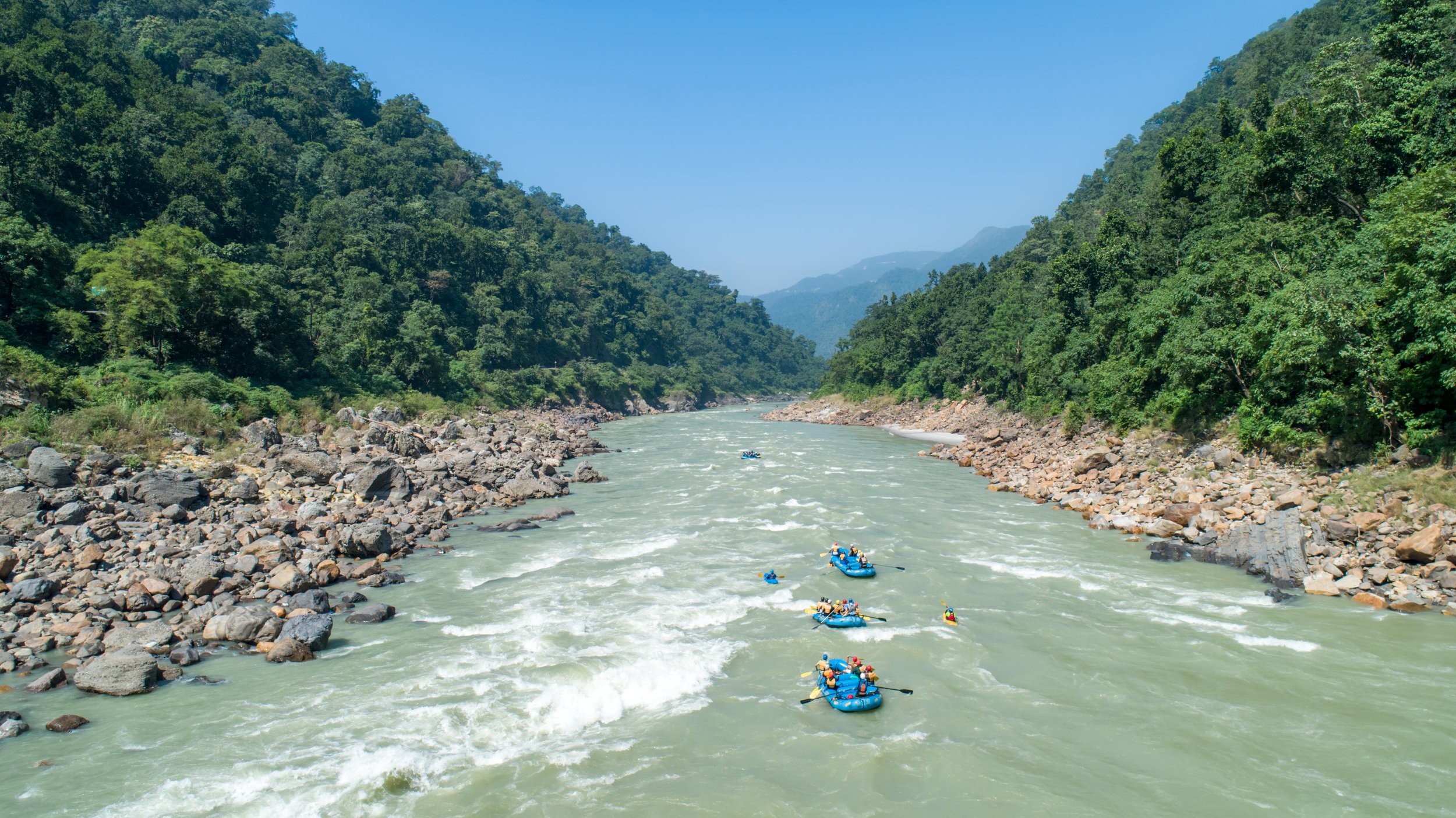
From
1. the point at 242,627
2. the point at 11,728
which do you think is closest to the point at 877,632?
the point at 242,627

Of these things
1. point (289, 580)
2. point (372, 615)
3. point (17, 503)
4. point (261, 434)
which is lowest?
point (372, 615)

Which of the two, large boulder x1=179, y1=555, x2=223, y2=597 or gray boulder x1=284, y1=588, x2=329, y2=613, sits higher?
large boulder x1=179, y1=555, x2=223, y2=597

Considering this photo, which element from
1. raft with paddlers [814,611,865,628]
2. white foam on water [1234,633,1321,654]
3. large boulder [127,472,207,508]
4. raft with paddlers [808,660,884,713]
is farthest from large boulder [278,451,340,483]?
white foam on water [1234,633,1321,654]

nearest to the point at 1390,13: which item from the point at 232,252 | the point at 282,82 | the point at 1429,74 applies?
the point at 1429,74

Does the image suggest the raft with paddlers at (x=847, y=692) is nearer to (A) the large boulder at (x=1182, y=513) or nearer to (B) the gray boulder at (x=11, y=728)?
(B) the gray boulder at (x=11, y=728)

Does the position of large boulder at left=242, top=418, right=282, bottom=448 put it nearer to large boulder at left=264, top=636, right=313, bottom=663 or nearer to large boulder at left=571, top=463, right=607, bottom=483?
large boulder at left=571, top=463, right=607, bottom=483

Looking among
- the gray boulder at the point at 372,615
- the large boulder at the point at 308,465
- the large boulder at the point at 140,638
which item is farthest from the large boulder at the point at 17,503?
the gray boulder at the point at 372,615

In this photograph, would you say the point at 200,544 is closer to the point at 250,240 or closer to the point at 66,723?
the point at 66,723
